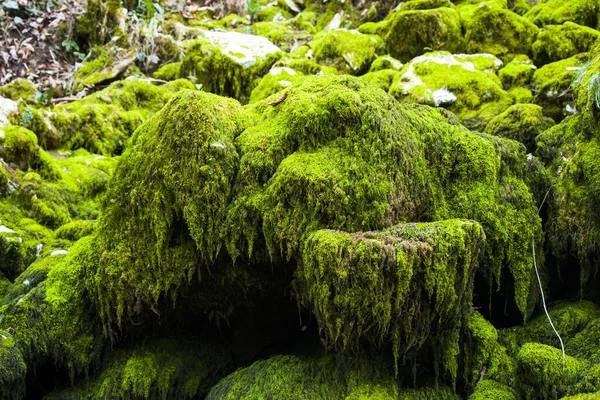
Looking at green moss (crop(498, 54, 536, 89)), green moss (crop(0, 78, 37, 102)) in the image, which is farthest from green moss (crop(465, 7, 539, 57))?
green moss (crop(0, 78, 37, 102))

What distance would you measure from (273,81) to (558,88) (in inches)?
142

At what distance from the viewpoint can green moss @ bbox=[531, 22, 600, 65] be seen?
662 cm

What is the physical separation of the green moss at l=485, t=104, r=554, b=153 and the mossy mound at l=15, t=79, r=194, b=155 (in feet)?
16.1

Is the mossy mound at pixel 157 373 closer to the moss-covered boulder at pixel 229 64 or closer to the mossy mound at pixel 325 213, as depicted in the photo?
the mossy mound at pixel 325 213

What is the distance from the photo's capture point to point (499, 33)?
7391mm

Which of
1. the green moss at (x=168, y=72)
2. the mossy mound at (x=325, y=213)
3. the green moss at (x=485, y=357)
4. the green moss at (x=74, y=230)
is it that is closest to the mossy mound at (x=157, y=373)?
the mossy mound at (x=325, y=213)

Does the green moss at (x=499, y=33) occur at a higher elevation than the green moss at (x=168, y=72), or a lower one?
higher

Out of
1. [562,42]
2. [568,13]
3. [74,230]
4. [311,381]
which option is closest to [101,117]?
[74,230]

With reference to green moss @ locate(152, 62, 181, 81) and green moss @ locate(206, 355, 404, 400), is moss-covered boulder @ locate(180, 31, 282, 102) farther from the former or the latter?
green moss @ locate(206, 355, 404, 400)

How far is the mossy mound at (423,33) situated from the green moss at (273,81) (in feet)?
5.74

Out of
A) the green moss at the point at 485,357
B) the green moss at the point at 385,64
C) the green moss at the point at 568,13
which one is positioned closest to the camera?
the green moss at the point at 485,357

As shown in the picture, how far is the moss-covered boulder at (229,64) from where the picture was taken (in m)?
7.96

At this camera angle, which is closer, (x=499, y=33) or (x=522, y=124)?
(x=522, y=124)

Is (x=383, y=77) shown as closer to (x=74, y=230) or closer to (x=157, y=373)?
(x=74, y=230)
